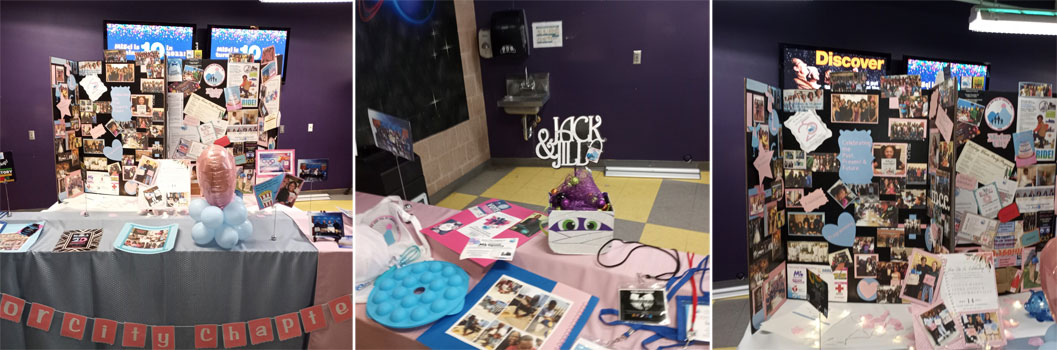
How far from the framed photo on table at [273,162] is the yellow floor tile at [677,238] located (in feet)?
4.96

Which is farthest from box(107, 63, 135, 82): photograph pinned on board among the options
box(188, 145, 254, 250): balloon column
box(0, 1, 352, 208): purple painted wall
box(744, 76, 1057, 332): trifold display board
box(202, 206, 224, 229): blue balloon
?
box(744, 76, 1057, 332): trifold display board

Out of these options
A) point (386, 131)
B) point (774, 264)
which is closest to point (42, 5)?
point (386, 131)

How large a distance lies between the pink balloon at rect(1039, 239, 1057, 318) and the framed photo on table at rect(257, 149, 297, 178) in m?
3.30

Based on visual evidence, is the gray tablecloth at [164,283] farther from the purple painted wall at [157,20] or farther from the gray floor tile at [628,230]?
the gray floor tile at [628,230]

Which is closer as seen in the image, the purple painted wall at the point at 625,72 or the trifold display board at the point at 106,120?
the purple painted wall at the point at 625,72

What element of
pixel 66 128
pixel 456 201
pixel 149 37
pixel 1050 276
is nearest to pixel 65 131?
pixel 66 128

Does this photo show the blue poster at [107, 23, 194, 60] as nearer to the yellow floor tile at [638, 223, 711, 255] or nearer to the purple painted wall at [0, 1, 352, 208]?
the purple painted wall at [0, 1, 352, 208]

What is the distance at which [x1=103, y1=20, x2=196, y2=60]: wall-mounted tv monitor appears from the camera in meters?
3.54

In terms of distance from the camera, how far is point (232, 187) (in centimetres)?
196

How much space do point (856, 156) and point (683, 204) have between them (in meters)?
1.55

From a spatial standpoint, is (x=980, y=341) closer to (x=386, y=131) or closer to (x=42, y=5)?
(x=386, y=131)

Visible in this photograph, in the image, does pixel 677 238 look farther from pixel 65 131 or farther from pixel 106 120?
pixel 65 131

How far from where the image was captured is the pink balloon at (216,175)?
188cm

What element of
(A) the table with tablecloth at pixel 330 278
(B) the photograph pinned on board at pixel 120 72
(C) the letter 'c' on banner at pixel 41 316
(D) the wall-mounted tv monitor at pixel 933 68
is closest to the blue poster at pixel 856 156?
(D) the wall-mounted tv monitor at pixel 933 68
